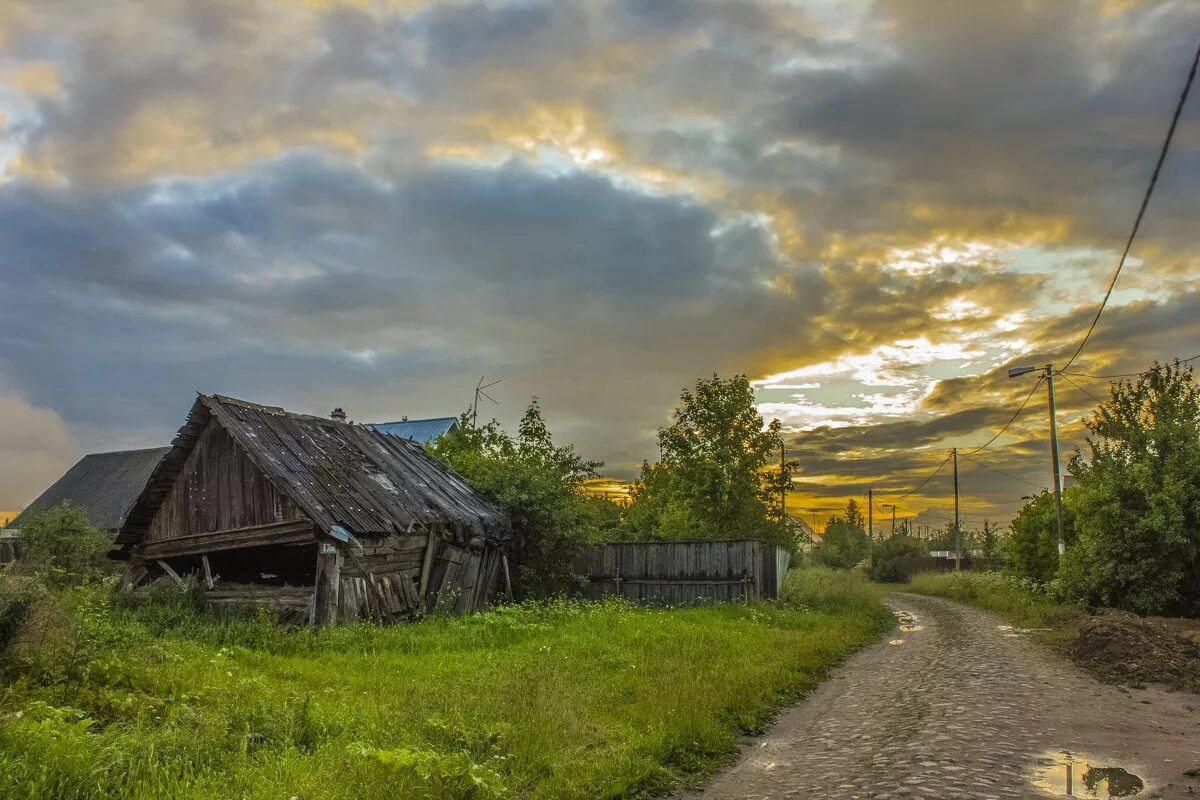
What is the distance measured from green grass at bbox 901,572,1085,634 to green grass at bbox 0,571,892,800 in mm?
11616

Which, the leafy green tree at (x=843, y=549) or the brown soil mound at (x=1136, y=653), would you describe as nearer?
the brown soil mound at (x=1136, y=653)

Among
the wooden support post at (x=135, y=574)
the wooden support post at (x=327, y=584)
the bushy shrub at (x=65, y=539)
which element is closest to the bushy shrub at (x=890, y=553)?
the bushy shrub at (x=65, y=539)

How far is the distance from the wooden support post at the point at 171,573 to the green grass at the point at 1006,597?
20278 millimetres

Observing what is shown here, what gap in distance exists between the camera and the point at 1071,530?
28.4 meters

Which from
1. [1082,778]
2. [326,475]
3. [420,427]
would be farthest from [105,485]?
[1082,778]

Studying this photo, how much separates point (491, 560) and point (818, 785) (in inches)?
646

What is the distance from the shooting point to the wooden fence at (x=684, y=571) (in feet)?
79.0

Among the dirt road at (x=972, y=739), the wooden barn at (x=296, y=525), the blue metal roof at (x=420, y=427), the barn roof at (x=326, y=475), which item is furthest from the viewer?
the blue metal roof at (x=420, y=427)

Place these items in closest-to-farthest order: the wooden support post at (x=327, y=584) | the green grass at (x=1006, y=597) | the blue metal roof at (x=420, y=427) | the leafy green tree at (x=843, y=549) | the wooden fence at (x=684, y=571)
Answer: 1. the wooden support post at (x=327, y=584)
2. the green grass at (x=1006, y=597)
3. the wooden fence at (x=684, y=571)
4. the blue metal roof at (x=420, y=427)
5. the leafy green tree at (x=843, y=549)

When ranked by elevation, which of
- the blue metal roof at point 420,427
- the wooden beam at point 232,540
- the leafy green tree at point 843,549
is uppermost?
the blue metal roof at point 420,427

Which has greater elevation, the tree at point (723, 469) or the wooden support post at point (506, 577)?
the tree at point (723, 469)

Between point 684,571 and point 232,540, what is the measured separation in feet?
43.5

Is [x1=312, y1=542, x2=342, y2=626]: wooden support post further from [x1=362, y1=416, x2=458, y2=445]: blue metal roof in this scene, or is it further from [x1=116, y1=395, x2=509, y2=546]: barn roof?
[x1=362, y1=416, x2=458, y2=445]: blue metal roof

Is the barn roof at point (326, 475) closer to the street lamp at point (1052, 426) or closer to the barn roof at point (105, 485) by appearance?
the street lamp at point (1052, 426)
